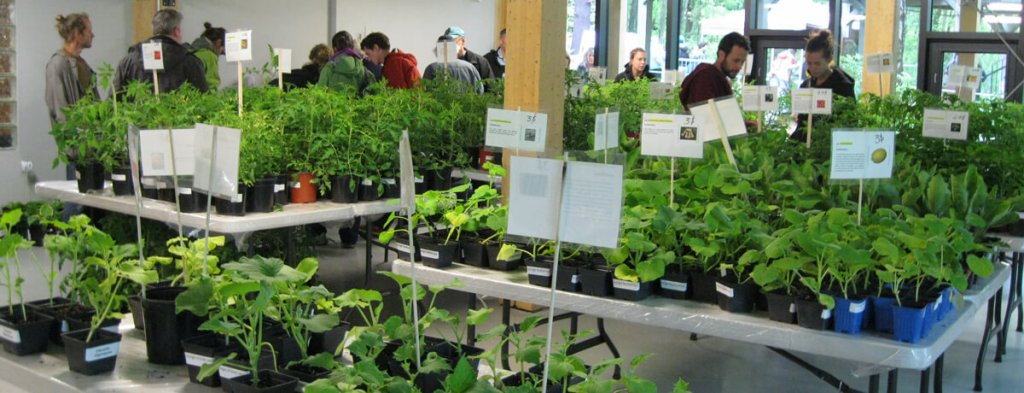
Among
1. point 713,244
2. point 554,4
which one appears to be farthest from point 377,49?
point 713,244

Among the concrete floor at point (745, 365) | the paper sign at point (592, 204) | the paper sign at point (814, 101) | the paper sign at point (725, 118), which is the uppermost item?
the paper sign at point (814, 101)

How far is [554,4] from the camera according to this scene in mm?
5367

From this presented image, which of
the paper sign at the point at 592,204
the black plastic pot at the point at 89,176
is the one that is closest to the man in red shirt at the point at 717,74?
the black plastic pot at the point at 89,176

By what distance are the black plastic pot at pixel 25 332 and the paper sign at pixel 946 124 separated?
14.1ft

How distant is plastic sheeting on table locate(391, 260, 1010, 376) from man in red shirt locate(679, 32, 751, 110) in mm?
2391

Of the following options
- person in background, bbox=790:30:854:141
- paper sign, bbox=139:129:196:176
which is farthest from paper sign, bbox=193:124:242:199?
person in background, bbox=790:30:854:141

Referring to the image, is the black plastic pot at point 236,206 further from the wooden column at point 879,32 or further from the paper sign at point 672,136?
the wooden column at point 879,32

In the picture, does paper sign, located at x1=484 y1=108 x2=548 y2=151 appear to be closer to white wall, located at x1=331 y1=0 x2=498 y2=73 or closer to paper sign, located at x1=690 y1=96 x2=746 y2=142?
paper sign, located at x1=690 y1=96 x2=746 y2=142

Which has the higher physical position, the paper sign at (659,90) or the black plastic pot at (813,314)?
the paper sign at (659,90)

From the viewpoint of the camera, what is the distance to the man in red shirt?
5.90 m

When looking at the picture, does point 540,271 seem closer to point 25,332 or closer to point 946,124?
point 25,332

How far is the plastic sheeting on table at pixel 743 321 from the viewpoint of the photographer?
293cm

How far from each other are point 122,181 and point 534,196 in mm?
3381

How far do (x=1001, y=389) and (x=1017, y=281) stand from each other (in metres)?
0.75
